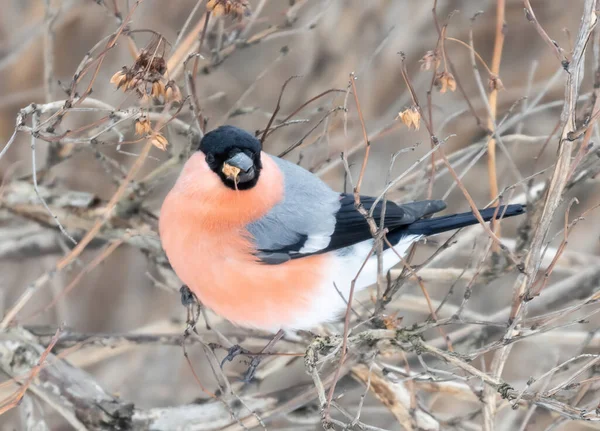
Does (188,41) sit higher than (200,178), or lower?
higher

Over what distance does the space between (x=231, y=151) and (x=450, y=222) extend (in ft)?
2.20

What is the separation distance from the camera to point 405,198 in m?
2.42

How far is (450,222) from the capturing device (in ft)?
6.59

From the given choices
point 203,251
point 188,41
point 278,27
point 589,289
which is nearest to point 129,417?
point 203,251

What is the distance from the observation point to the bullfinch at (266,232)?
77.7 inches

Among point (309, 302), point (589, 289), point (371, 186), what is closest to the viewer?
point (309, 302)

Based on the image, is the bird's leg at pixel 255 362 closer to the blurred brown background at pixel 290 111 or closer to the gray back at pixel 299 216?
the gray back at pixel 299 216

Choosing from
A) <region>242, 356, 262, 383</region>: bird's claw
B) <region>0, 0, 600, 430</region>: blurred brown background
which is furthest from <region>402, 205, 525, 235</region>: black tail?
<region>0, 0, 600, 430</region>: blurred brown background

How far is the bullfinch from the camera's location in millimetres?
1975

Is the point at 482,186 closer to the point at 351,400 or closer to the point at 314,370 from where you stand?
the point at 351,400

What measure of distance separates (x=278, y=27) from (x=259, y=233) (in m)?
0.66

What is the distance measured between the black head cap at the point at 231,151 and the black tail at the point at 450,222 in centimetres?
56

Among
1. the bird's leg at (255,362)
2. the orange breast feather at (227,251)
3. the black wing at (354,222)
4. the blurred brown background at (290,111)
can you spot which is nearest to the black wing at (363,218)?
the black wing at (354,222)

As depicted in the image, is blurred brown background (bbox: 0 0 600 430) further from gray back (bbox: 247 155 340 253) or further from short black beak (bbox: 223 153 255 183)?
short black beak (bbox: 223 153 255 183)
